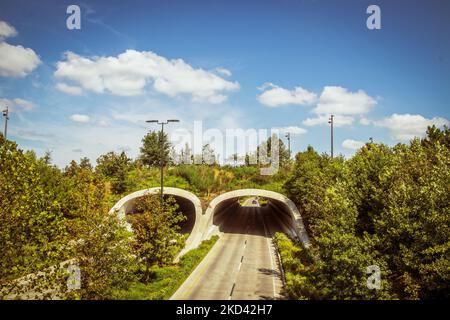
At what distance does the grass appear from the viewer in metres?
20.6

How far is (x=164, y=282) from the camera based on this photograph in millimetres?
23516

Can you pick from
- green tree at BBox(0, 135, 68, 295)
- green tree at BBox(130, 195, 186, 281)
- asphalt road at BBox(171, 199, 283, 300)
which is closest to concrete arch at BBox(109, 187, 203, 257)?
asphalt road at BBox(171, 199, 283, 300)

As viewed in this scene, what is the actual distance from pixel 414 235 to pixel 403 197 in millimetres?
2731

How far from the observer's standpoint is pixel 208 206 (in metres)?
39.3

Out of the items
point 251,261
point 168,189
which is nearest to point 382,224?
point 251,261

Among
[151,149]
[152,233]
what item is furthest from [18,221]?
[151,149]

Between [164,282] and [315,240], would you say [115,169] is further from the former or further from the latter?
[315,240]

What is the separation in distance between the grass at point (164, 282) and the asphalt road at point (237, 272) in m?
0.55

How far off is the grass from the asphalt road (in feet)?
1.80

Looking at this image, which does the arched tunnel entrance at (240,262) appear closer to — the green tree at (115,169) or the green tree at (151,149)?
the green tree at (115,169)

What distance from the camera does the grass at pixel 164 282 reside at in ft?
67.6

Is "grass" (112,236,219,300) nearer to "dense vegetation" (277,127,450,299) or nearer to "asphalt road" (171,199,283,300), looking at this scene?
"asphalt road" (171,199,283,300)

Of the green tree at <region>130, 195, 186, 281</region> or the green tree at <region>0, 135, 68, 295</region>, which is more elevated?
the green tree at <region>0, 135, 68, 295</region>
